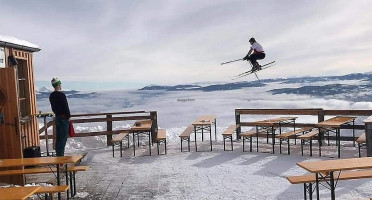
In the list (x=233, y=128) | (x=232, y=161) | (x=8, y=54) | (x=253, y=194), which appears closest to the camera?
(x=253, y=194)

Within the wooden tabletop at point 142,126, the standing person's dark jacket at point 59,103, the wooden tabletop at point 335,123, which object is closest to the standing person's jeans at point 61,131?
the standing person's dark jacket at point 59,103

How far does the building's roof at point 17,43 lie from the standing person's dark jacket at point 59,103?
4.39ft

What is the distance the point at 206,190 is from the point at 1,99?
4.19 m

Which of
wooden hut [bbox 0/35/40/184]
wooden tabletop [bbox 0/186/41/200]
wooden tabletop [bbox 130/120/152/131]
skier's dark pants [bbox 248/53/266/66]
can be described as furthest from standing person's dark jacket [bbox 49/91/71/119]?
skier's dark pants [bbox 248/53/266/66]

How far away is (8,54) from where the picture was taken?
747cm

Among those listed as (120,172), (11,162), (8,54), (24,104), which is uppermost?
(8,54)

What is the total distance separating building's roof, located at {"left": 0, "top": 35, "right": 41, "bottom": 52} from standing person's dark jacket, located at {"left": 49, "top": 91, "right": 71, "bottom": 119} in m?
1.34

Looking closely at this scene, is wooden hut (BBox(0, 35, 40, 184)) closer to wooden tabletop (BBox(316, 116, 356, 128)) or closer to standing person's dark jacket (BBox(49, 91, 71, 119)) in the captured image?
standing person's dark jacket (BBox(49, 91, 71, 119))

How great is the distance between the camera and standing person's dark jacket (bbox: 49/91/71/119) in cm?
724

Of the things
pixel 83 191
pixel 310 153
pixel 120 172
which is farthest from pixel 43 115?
pixel 310 153

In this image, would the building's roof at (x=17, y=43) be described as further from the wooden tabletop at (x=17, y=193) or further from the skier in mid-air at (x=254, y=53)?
the skier in mid-air at (x=254, y=53)

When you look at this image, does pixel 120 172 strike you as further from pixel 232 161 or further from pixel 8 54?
pixel 8 54

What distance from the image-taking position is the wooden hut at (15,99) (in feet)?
21.9

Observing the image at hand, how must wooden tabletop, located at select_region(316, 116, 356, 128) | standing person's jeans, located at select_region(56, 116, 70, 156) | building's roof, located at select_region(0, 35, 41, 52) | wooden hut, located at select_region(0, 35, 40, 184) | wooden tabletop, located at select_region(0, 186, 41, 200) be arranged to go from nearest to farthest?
wooden tabletop, located at select_region(0, 186, 41, 200)
wooden hut, located at select_region(0, 35, 40, 184)
building's roof, located at select_region(0, 35, 41, 52)
standing person's jeans, located at select_region(56, 116, 70, 156)
wooden tabletop, located at select_region(316, 116, 356, 128)
